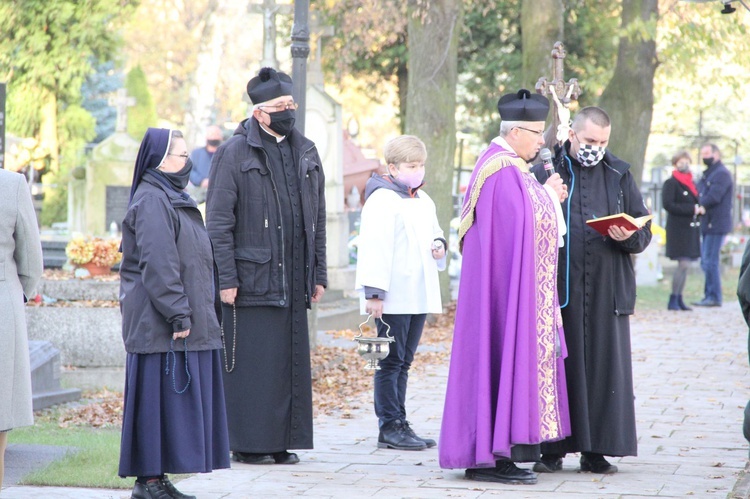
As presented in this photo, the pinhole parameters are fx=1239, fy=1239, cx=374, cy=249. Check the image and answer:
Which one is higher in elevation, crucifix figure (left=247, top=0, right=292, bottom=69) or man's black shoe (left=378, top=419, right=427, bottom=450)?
crucifix figure (left=247, top=0, right=292, bottom=69)

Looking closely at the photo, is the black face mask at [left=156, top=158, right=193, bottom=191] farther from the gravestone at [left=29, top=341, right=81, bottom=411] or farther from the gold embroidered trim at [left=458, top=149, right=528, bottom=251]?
the gravestone at [left=29, top=341, right=81, bottom=411]

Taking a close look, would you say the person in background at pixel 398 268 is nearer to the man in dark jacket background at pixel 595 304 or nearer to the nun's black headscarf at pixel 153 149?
the man in dark jacket background at pixel 595 304

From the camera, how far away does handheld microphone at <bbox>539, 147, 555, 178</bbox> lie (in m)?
6.81

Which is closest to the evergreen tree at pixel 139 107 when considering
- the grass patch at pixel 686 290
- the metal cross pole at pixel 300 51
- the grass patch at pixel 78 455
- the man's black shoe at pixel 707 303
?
the grass patch at pixel 686 290

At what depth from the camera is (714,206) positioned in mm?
16984

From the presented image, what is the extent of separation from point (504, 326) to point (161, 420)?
1.84 metres

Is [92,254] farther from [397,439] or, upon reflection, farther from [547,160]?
[547,160]

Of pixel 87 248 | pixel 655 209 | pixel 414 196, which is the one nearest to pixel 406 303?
pixel 414 196

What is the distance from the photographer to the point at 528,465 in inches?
283

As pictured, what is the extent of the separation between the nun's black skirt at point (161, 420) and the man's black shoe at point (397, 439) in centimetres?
190

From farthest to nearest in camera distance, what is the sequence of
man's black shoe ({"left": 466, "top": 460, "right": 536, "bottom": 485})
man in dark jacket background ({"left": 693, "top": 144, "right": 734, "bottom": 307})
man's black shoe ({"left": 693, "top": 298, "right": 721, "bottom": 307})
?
man's black shoe ({"left": 693, "top": 298, "right": 721, "bottom": 307}), man in dark jacket background ({"left": 693, "top": 144, "right": 734, "bottom": 307}), man's black shoe ({"left": 466, "top": 460, "right": 536, "bottom": 485})

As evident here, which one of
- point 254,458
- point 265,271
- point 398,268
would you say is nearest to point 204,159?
point 398,268

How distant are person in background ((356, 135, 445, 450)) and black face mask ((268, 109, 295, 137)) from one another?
78 cm

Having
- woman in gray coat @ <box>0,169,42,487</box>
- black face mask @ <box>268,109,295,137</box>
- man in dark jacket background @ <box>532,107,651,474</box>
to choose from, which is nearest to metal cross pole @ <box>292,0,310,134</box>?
black face mask @ <box>268,109,295,137</box>
